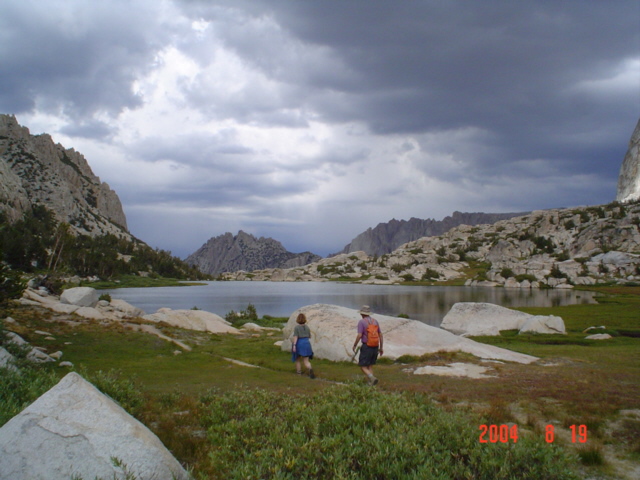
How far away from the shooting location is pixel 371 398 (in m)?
10.9

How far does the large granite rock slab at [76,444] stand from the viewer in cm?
645

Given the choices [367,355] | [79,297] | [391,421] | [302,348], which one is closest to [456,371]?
[367,355]

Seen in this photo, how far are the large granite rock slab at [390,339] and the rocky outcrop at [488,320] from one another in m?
19.0

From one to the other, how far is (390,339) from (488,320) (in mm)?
27785

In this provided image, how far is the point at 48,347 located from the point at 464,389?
24381 mm

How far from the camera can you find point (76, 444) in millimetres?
6781

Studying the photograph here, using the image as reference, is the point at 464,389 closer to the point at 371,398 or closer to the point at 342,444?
the point at 371,398

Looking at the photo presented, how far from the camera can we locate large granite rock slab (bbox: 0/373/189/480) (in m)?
6.45

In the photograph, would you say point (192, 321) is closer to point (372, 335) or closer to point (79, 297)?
point (79, 297)

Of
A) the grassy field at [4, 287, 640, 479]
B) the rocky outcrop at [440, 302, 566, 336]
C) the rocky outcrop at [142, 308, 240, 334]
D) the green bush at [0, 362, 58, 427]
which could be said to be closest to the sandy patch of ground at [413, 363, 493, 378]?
the grassy field at [4, 287, 640, 479]

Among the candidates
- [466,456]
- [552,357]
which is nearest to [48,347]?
[466,456]

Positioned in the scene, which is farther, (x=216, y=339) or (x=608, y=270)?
(x=608, y=270)

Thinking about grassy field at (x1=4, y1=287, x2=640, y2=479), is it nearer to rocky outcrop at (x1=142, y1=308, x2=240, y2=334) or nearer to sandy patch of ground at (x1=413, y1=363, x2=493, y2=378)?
sandy patch of ground at (x1=413, y1=363, x2=493, y2=378)

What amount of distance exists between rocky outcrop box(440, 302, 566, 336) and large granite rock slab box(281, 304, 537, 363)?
750 inches
